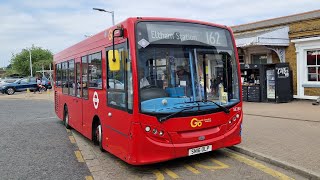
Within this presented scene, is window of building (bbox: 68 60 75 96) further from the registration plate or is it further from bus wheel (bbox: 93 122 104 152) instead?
the registration plate

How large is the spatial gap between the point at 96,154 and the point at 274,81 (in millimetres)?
10298

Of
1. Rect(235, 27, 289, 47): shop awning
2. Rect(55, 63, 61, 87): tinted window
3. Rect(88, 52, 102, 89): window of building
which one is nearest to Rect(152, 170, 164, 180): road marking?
Rect(88, 52, 102, 89): window of building

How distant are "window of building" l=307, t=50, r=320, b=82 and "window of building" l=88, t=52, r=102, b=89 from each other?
433 inches

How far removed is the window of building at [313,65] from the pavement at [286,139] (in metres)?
3.26

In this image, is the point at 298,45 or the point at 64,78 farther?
the point at 298,45

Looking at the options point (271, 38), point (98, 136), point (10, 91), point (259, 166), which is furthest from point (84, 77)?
point (10, 91)

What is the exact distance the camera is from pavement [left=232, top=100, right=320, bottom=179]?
584 cm

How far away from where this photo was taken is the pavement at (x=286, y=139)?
5844mm

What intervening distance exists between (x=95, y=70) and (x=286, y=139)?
14.8 feet

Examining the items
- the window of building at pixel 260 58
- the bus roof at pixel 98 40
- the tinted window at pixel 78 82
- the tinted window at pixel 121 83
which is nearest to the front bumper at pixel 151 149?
the tinted window at pixel 121 83

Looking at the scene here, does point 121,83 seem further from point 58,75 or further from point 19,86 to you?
point 19,86

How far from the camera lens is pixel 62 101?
11.4 meters

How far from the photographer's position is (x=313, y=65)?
49.3ft

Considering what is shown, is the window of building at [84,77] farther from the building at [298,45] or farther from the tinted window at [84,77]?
the building at [298,45]
